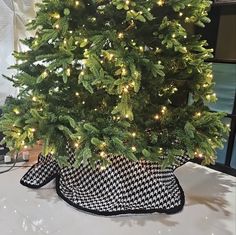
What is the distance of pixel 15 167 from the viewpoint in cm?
154

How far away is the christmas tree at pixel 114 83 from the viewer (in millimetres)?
1058

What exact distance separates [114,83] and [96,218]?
0.53 meters

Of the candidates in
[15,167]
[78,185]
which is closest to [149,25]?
[78,185]

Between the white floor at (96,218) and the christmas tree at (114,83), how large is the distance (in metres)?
0.22

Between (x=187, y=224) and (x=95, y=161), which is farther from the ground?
(x=95, y=161)

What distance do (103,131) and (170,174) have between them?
40 cm

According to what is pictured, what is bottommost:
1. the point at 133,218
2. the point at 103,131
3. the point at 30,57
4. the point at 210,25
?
the point at 133,218

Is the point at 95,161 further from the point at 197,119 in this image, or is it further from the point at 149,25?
the point at 149,25

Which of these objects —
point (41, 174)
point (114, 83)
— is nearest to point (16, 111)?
point (41, 174)

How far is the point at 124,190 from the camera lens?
1.23 m

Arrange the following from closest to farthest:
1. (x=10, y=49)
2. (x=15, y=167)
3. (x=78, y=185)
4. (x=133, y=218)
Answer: (x=133, y=218)
(x=78, y=185)
(x=15, y=167)
(x=10, y=49)

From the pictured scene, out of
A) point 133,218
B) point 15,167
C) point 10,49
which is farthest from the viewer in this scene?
point 10,49

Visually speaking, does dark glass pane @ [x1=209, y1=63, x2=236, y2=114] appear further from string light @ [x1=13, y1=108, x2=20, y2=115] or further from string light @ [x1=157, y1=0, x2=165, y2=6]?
string light @ [x1=13, y1=108, x2=20, y2=115]

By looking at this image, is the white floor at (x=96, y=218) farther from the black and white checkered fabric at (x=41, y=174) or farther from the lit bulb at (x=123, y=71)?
the lit bulb at (x=123, y=71)
